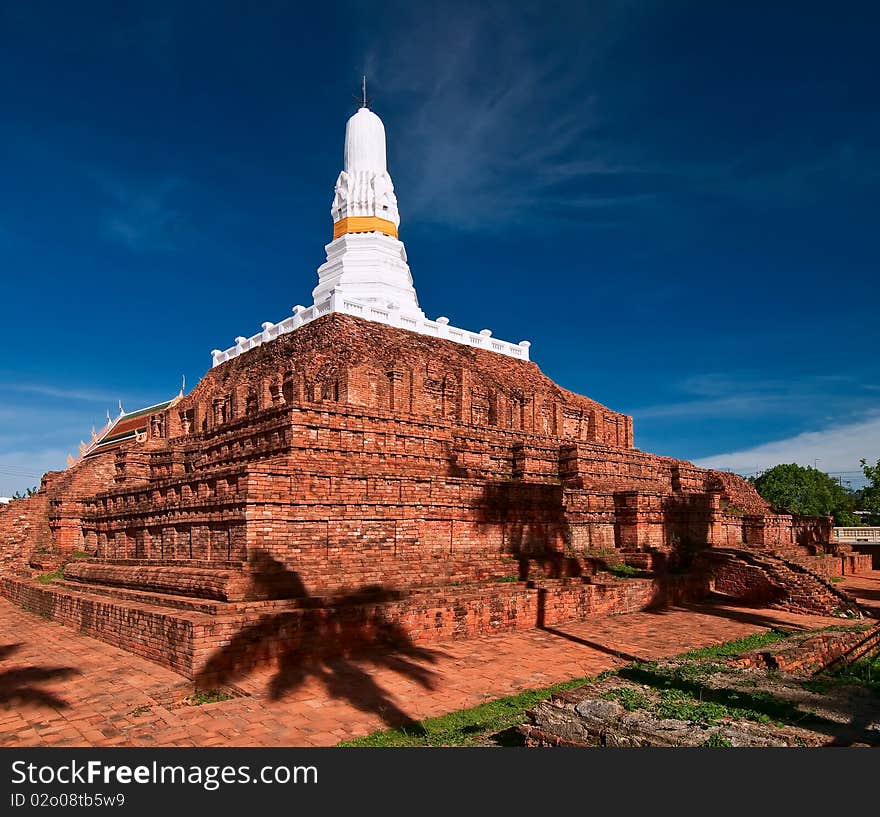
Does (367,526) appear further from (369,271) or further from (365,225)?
(365,225)

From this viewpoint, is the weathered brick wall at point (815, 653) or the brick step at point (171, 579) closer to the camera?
the weathered brick wall at point (815, 653)

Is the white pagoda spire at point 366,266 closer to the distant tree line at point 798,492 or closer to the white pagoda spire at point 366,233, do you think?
the white pagoda spire at point 366,233

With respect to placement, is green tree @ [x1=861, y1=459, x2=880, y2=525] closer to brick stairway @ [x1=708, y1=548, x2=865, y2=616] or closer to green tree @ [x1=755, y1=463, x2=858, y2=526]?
green tree @ [x1=755, y1=463, x2=858, y2=526]

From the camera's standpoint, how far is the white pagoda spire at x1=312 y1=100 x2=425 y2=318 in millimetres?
31703

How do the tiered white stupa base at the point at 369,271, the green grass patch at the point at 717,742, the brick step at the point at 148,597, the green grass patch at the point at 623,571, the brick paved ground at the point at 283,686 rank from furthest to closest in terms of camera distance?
the tiered white stupa base at the point at 369,271
the green grass patch at the point at 623,571
the brick step at the point at 148,597
the brick paved ground at the point at 283,686
the green grass patch at the point at 717,742

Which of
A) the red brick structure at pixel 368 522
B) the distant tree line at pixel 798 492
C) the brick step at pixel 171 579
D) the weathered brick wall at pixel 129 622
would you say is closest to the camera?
the weathered brick wall at pixel 129 622

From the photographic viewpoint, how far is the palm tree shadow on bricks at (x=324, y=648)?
349 inches

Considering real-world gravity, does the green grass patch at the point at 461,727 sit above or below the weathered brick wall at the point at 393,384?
below

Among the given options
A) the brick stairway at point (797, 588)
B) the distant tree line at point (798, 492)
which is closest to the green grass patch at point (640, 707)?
the brick stairway at point (797, 588)

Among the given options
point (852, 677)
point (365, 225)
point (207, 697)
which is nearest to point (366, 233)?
point (365, 225)

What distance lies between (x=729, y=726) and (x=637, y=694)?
1144 millimetres

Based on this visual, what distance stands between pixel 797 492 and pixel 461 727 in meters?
43.7

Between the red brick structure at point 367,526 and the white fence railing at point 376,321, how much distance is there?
3.57 ft

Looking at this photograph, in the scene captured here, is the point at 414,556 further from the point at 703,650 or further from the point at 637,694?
the point at 637,694
